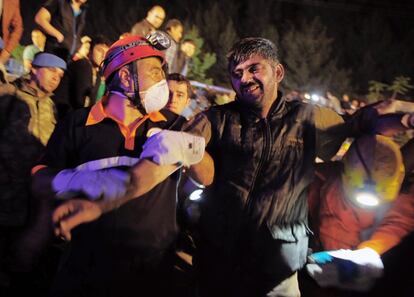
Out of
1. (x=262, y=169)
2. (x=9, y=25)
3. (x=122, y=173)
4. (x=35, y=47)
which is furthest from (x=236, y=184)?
(x=35, y=47)

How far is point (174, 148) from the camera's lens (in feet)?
5.85

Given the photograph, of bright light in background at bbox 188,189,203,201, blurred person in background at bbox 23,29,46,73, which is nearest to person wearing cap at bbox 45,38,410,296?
bright light in background at bbox 188,189,203,201

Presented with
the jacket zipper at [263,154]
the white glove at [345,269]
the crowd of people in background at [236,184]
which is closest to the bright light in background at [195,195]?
the crowd of people in background at [236,184]

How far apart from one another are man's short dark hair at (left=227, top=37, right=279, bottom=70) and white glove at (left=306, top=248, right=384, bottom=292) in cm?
103

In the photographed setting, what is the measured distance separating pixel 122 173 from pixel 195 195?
674 millimetres

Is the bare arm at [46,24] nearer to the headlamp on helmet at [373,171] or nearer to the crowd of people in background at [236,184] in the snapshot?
the crowd of people in background at [236,184]

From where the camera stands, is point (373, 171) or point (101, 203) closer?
point (101, 203)

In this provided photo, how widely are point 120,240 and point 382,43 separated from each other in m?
22.8

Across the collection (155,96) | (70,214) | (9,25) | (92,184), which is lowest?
(70,214)

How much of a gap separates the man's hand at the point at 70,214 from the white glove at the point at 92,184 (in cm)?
6

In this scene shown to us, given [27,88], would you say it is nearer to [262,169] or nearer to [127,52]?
[127,52]

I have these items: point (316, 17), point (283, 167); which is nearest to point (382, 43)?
point (316, 17)

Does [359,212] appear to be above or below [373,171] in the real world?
below

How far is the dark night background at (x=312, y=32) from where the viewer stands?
68.2 ft
